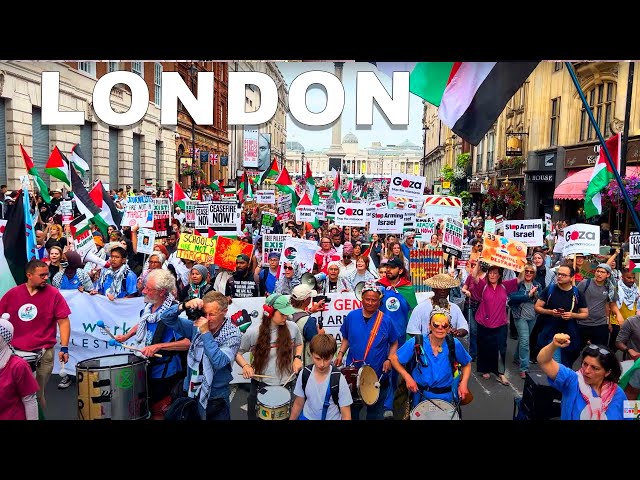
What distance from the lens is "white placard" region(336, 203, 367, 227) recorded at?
11531 mm

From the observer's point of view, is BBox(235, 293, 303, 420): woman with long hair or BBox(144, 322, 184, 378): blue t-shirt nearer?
BBox(235, 293, 303, 420): woman with long hair

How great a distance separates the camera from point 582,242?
8297 millimetres

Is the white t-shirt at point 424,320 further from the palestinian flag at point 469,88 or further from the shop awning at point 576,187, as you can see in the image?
the shop awning at point 576,187

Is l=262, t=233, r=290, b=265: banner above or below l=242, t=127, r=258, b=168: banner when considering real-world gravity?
below

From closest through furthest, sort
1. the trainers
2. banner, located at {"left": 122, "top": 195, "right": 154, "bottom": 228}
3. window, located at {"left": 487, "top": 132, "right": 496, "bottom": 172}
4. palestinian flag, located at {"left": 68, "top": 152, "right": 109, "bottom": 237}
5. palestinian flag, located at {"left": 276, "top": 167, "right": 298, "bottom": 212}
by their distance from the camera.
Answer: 1. the trainers
2. palestinian flag, located at {"left": 68, "top": 152, "right": 109, "bottom": 237}
3. banner, located at {"left": 122, "top": 195, "right": 154, "bottom": 228}
4. palestinian flag, located at {"left": 276, "top": 167, "right": 298, "bottom": 212}
5. window, located at {"left": 487, "top": 132, "right": 496, "bottom": 172}

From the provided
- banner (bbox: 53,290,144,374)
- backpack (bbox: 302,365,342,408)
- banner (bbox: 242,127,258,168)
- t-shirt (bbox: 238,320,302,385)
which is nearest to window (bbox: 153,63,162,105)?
banner (bbox: 242,127,258,168)

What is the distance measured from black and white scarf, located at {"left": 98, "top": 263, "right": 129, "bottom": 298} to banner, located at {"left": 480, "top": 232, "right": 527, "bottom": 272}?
4.52 meters

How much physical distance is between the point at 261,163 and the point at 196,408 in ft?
183

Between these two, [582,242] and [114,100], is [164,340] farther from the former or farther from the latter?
[114,100]

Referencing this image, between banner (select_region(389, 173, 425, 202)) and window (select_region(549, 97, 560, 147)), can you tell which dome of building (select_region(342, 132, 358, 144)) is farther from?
banner (select_region(389, 173, 425, 202))

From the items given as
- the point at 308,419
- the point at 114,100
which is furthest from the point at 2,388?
the point at 114,100

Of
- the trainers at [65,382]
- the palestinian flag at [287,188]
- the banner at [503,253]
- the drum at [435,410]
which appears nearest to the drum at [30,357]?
the trainers at [65,382]

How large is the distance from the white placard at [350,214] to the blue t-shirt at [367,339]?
6.50 metres

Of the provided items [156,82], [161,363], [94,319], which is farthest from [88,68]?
[161,363]
